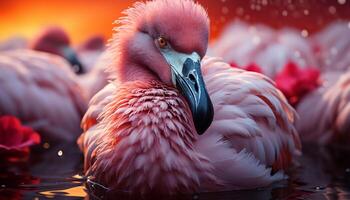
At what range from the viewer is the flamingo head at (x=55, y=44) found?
779cm

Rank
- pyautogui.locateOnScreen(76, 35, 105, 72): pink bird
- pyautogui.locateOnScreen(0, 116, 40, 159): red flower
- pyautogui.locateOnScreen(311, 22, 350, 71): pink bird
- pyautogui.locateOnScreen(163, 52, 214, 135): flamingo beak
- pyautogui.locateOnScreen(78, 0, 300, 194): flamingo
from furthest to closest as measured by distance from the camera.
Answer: pyautogui.locateOnScreen(76, 35, 105, 72): pink bird, pyautogui.locateOnScreen(311, 22, 350, 71): pink bird, pyautogui.locateOnScreen(0, 116, 40, 159): red flower, pyautogui.locateOnScreen(78, 0, 300, 194): flamingo, pyautogui.locateOnScreen(163, 52, 214, 135): flamingo beak

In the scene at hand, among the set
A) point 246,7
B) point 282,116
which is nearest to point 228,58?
point 246,7

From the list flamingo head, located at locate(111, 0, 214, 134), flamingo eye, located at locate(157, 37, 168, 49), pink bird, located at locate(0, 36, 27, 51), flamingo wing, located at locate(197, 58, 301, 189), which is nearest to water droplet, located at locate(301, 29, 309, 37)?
pink bird, located at locate(0, 36, 27, 51)

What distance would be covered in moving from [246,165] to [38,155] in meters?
1.67

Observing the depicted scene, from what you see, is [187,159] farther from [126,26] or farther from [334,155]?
[334,155]

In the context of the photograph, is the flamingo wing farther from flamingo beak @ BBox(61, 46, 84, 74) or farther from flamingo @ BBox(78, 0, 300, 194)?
flamingo beak @ BBox(61, 46, 84, 74)

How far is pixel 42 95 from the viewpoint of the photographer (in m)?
5.04

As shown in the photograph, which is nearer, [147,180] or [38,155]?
[147,180]

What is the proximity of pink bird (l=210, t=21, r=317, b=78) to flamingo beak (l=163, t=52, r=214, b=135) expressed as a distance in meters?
2.83

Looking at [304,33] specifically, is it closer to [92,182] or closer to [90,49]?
[90,49]

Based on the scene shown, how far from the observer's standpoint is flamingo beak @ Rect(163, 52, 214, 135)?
3074mm

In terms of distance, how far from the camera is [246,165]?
3354 mm

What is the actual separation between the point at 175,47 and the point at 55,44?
4793 millimetres

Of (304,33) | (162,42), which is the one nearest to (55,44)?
(304,33)
